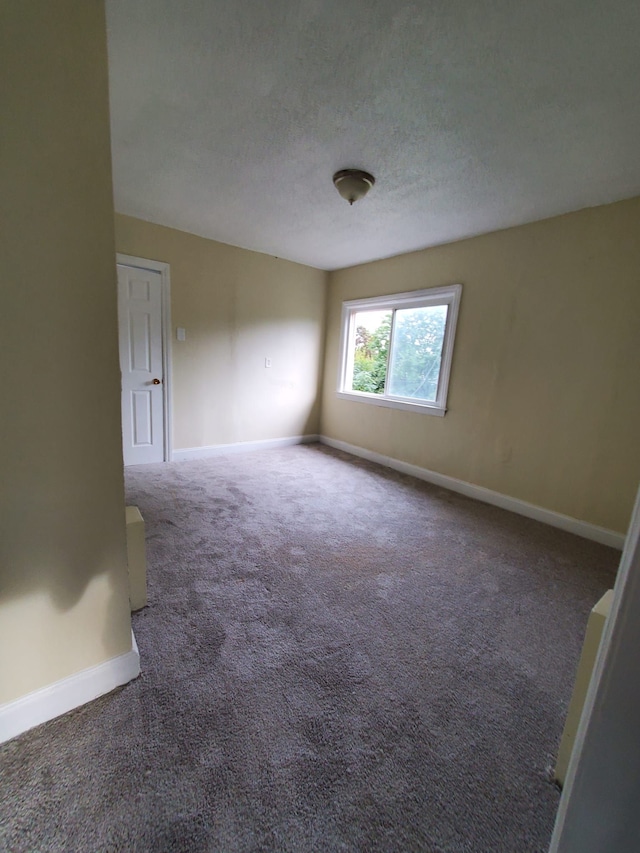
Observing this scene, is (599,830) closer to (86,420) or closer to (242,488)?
(86,420)

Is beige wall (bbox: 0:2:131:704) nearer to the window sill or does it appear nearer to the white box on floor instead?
the white box on floor

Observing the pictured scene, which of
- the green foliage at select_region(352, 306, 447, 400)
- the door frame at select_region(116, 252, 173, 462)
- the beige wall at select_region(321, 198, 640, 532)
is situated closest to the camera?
the beige wall at select_region(321, 198, 640, 532)

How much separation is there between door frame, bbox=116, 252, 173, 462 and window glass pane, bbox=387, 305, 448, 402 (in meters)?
2.46

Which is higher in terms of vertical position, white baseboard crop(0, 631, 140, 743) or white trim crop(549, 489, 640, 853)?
white trim crop(549, 489, 640, 853)

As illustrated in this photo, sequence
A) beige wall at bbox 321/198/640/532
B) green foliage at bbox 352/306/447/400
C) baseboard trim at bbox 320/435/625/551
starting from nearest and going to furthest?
beige wall at bbox 321/198/640/532 < baseboard trim at bbox 320/435/625/551 < green foliage at bbox 352/306/447/400

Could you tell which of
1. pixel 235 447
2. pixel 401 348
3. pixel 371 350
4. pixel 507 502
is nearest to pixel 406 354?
pixel 401 348

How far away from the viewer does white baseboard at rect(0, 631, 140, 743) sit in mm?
1104

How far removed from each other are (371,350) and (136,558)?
3551 millimetres

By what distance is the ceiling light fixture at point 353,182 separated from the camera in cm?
226

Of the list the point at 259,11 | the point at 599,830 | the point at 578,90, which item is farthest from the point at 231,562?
the point at 578,90

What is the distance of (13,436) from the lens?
100 cm

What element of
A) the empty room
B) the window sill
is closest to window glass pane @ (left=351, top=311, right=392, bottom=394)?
the window sill

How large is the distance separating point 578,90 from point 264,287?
3254 millimetres

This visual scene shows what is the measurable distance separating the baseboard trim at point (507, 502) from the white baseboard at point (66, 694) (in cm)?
297
